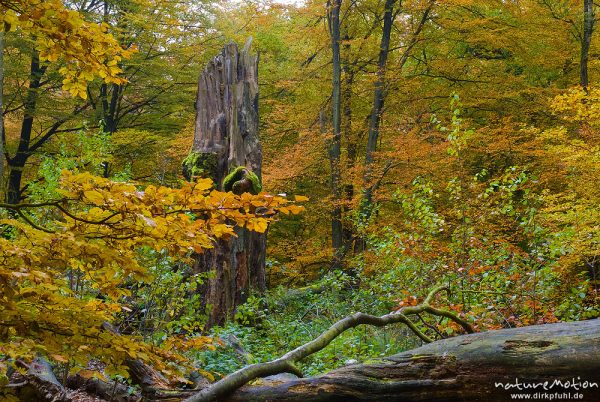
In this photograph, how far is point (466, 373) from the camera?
7.43 ft

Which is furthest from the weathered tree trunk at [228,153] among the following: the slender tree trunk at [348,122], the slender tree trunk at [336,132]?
the slender tree trunk at [348,122]

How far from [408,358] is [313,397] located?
47 cm

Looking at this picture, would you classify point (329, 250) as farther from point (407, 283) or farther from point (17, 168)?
point (17, 168)

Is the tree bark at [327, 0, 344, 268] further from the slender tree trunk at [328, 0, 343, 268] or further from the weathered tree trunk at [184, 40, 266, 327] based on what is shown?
the weathered tree trunk at [184, 40, 266, 327]

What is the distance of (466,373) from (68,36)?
234 cm

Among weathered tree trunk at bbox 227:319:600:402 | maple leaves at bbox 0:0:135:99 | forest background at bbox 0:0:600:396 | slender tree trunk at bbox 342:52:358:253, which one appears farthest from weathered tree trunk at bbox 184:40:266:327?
slender tree trunk at bbox 342:52:358:253

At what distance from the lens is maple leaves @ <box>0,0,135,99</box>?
7.67ft

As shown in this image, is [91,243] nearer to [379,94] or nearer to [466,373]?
[466,373]

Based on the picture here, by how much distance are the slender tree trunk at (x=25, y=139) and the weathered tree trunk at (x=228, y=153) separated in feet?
20.4

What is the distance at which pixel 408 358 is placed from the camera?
2.38m

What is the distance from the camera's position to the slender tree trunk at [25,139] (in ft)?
39.0

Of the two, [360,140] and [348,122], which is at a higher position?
[348,122]

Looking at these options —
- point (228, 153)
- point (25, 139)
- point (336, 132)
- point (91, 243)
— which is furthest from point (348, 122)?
point (91, 243)

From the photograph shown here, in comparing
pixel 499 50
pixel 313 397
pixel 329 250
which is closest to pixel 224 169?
pixel 329 250
